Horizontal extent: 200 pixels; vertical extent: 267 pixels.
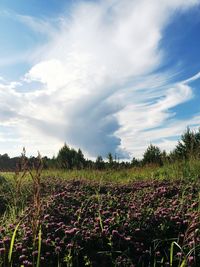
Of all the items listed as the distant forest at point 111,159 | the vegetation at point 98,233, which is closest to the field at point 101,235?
the vegetation at point 98,233

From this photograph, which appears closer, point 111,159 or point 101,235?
point 101,235

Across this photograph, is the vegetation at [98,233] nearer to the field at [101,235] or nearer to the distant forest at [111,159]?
the field at [101,235]

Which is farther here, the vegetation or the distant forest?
the distant forest

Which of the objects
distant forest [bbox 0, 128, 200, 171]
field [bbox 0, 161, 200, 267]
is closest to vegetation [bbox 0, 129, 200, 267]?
field [bbox 0, 161, 200, 267]

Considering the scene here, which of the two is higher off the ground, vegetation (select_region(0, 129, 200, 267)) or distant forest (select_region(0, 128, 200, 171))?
distant forest (select_region(0, 128, 200, 171))

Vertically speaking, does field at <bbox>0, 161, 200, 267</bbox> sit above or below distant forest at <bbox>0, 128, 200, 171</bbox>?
below

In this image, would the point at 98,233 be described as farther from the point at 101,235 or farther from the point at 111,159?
the point at 111,159

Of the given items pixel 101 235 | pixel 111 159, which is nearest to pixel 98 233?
pixel 101 235

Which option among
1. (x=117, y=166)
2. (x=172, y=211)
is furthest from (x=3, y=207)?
(x=117, y=166)

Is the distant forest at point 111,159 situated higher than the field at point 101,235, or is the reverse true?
the distant forest at point 111,159

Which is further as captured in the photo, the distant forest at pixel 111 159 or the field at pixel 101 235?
the distant forest at pixel 111 159

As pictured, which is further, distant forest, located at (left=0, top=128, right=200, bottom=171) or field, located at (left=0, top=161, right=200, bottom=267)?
distant forest, located at (left=0, top=128, right=200, bottom=171)

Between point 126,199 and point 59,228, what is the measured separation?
2.66 meters

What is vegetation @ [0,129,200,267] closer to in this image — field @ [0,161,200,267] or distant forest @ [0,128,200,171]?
field @ [0,161,200,267]
